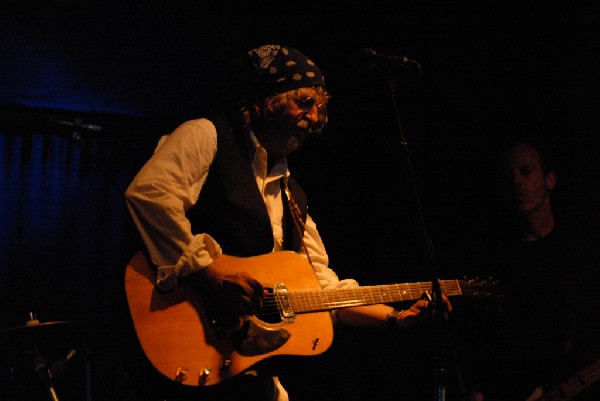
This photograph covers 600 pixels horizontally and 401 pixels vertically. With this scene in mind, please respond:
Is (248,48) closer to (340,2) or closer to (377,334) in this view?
(340,2)

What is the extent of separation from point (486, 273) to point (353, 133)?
5.24 feet

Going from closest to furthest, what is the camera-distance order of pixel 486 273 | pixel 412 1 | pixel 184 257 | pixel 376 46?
pixel 184 257
pixel 486 273
pixel 412 1
pixel 376 46

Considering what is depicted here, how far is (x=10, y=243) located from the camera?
404cm

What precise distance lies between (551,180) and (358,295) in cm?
205

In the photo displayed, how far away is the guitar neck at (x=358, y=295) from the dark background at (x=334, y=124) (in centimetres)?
98

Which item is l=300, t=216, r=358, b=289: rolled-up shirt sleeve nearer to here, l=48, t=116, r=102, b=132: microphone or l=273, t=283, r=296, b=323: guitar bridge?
l=273, t=283, r=296, b=323: guitar bridge

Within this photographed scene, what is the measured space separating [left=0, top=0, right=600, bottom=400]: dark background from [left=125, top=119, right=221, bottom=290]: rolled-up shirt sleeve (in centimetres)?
→ 194

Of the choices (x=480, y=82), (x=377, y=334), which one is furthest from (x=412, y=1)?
(x=377, y=334)

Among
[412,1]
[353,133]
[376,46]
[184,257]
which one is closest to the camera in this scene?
[184,257]

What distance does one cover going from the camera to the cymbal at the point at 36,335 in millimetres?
3055

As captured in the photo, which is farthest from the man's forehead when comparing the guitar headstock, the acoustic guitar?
the acoustic guitar

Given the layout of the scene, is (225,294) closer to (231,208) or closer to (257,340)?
(257,340)

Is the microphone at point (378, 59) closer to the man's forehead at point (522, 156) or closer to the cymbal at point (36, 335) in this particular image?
the man's forehead at point (522, 156)

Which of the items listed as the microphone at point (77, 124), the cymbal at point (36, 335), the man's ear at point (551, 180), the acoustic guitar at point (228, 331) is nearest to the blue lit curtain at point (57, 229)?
the cymbal at point (36, 335)
